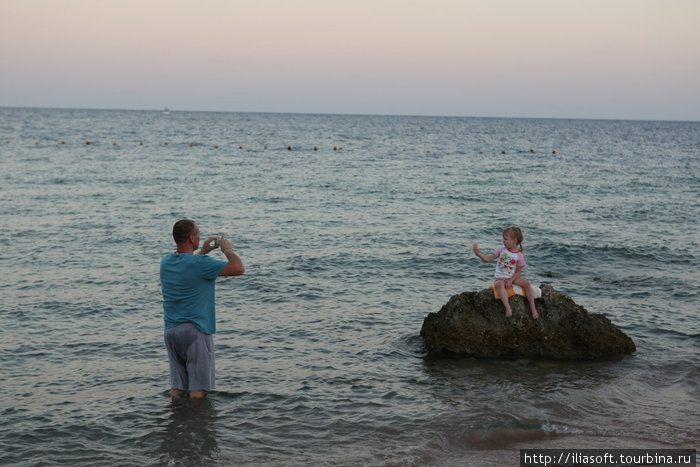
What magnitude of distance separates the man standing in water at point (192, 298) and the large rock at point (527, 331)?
4290mm

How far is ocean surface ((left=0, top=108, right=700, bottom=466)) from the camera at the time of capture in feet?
25.6

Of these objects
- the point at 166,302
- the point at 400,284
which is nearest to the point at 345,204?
the point at 400,284

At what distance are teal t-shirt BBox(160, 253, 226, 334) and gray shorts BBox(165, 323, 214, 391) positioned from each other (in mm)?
89

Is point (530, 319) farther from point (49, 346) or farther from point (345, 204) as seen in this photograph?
point (345, 204)

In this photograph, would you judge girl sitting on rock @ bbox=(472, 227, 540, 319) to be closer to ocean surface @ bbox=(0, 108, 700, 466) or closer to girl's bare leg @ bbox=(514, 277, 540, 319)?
girl's bare leg @ bbox=(514, 277, 540, 319)

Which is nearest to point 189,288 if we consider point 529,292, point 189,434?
point 189,434

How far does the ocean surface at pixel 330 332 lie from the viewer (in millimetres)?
7812

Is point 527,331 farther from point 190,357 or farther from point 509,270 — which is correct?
point 190,357

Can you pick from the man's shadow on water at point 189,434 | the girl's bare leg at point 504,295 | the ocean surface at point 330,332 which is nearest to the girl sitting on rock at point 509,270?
the girl's bare leg at point 504,295

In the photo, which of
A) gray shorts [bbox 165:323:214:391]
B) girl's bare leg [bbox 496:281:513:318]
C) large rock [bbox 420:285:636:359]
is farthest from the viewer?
large rock [bbox 420:285:636:359]

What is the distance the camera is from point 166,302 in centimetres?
752

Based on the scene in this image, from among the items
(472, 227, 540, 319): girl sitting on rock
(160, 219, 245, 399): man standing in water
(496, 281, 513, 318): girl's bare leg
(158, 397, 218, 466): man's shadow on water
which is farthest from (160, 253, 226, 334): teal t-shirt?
(496, 281, 513, 318): girl's bare leg

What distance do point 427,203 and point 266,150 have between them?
35720 millimetres

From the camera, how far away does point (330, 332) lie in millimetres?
11859
